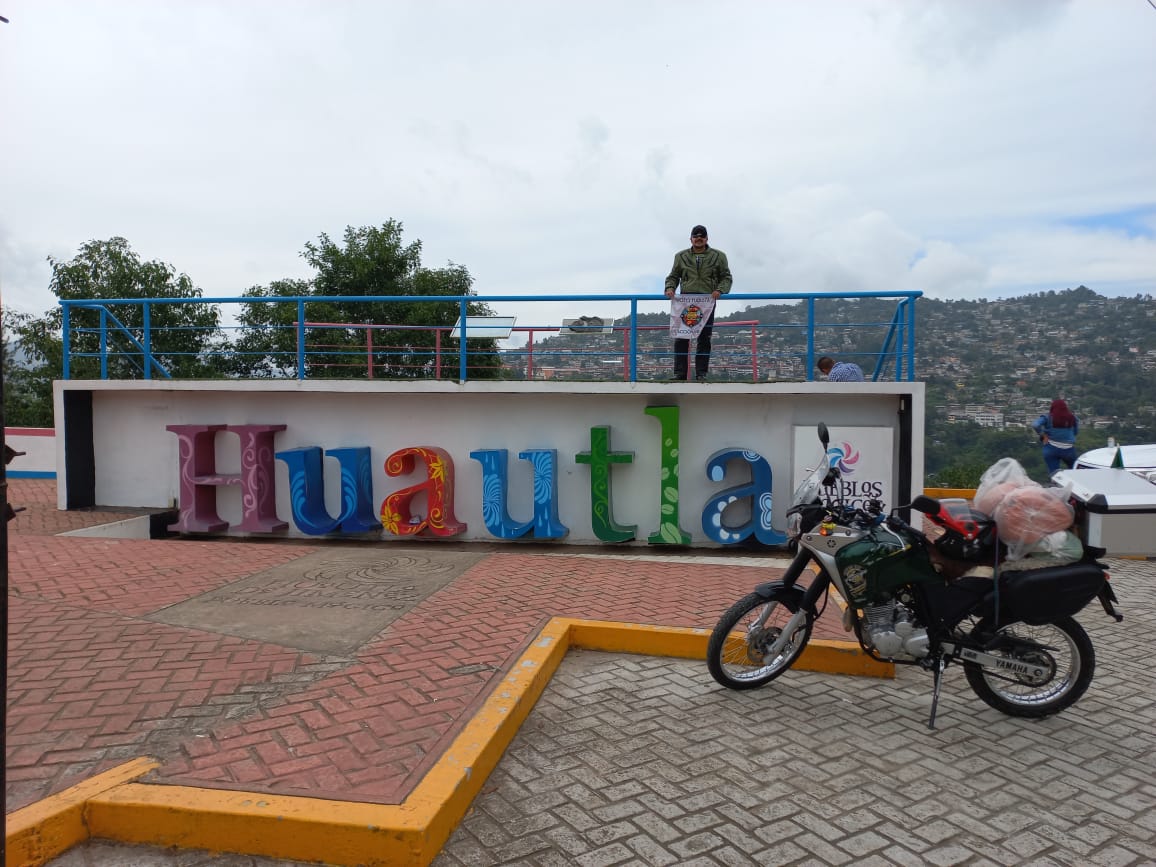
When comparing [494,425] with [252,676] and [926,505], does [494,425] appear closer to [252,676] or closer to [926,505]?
[252,676]

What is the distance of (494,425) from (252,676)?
20.2 ft

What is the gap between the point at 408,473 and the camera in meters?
10.5

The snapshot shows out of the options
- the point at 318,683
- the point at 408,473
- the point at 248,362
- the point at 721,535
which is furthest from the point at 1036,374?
the point at 318,683

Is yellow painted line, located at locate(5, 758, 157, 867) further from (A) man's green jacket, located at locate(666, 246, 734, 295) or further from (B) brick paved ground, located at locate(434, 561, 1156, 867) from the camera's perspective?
(A) man's green jacket, located at locate(666, 246, 734, 295)

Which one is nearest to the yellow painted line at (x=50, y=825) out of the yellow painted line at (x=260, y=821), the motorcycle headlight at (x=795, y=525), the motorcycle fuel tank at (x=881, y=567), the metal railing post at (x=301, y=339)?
the yellow painted line at (x=260, y=821)

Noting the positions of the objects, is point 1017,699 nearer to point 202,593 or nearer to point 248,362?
point 202,593

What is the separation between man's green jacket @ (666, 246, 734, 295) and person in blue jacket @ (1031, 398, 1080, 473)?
558cm

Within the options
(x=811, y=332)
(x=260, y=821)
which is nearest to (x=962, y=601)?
(x=260, y=821)

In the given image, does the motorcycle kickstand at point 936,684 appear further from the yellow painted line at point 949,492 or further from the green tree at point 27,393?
the green tree at point 27,393

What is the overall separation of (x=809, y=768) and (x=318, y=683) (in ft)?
8.94

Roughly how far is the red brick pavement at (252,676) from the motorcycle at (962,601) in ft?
4.15

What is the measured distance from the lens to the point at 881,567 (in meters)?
4.41

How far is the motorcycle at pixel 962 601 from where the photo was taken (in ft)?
14.0

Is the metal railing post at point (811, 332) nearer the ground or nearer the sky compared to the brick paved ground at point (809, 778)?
nearer the sky
